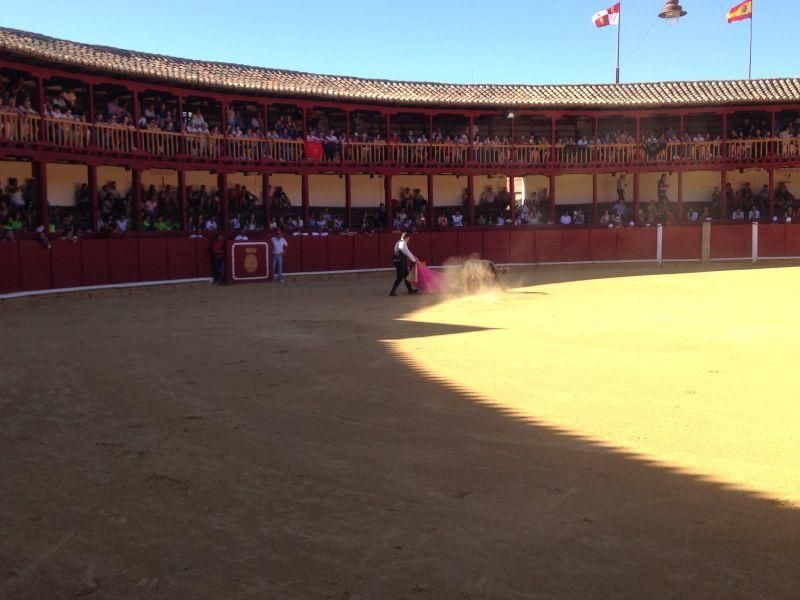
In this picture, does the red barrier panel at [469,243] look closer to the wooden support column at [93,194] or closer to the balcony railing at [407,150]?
the balcony railing at [407,150]

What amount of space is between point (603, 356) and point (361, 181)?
66.6 feet

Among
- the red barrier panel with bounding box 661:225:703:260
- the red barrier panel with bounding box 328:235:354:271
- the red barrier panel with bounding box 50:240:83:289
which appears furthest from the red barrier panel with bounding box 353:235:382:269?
the red barrier panel with bounding box 661:225:703:260

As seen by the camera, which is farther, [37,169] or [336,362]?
[37,169]

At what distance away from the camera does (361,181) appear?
28.2 m

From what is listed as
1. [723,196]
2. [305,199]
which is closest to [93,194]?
[305,199]

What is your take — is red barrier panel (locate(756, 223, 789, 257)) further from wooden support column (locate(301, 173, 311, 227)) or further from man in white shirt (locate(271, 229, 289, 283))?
man in white shirt (locate(271, 229, 289, 283))

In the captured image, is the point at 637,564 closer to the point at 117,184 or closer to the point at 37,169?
the point at 37,169

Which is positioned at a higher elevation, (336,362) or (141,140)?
(141,140)

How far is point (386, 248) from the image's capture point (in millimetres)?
25984

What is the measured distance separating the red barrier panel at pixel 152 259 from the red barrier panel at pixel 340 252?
5439 millimetres

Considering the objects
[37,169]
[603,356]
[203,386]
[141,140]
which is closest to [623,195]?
[141,140]

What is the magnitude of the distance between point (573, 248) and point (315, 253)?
9.06 m

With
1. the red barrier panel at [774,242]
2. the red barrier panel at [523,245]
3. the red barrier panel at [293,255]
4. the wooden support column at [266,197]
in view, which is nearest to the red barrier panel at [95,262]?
the red barrier panel at [293,255]

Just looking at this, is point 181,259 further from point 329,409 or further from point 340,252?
point 329,409
